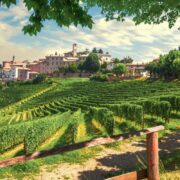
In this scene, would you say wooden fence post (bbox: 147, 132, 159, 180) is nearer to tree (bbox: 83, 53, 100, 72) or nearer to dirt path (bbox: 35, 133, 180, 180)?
dirt path (bbox: 35, 133, 180, 180)

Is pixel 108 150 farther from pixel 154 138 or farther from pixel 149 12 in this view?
pixel 154 138

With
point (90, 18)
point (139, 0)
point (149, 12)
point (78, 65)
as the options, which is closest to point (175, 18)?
point (149, 12)

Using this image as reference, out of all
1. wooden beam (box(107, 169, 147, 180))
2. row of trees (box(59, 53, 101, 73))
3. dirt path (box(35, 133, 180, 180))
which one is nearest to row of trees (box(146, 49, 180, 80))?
row of trees (box(59, 53, 101, 73))

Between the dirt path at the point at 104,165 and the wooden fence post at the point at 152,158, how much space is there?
23.1 feet

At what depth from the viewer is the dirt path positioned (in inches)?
588

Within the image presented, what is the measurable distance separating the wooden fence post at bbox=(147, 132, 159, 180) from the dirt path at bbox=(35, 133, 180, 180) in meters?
7.03

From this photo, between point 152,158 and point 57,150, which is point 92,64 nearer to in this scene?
point 152,158

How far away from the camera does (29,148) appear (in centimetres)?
2091

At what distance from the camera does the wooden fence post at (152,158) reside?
21.0 feet

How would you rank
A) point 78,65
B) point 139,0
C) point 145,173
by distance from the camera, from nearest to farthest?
1. point 145,173
2. point 139,0
3. point 78,65

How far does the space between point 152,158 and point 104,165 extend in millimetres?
10389

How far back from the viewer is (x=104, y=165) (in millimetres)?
16516

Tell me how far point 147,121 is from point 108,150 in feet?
41.3

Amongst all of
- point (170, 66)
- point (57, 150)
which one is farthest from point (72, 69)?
point (57, 150)
